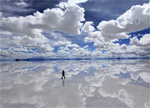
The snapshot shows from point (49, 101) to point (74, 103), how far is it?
2331mm

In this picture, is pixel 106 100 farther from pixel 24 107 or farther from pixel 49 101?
pixel 24 107

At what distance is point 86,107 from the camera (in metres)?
8.87

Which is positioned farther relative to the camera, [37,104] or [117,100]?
[117,100]

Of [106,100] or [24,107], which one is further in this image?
[106,100]

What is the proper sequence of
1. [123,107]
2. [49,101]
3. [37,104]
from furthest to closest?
1. [49,101]
2. [37,104]
3. [123,107]

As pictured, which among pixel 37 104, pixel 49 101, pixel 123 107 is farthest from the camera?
pixel 49 101

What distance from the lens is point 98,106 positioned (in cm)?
902

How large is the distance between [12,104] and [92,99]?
7.15 metres

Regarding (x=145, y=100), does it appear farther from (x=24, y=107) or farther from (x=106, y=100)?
(x=24, y=107)

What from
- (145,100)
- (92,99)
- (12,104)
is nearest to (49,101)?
(12,104)

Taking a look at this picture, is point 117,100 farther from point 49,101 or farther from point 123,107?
point 49,101

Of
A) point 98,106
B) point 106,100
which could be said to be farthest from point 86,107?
point 106,100

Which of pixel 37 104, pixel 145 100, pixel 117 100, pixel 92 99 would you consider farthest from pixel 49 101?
pixel 145 100

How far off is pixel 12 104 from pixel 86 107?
6427 millimetres
